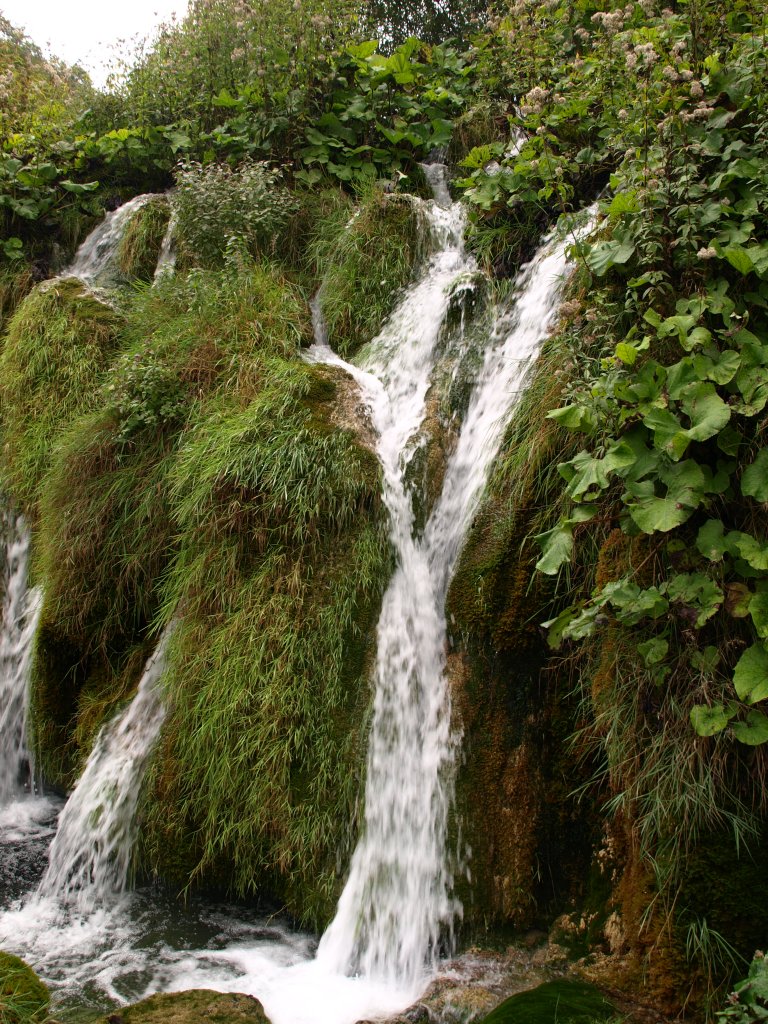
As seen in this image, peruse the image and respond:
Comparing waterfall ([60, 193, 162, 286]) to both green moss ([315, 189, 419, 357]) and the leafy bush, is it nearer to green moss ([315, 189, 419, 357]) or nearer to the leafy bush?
the leafy bush

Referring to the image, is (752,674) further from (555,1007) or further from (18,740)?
(18,740)

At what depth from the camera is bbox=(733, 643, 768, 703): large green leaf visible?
2.29 m

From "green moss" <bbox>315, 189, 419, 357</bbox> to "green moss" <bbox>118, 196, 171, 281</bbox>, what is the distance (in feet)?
6.10

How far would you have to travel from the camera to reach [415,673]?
11.8 ft

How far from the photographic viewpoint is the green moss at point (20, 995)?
8.22 ft

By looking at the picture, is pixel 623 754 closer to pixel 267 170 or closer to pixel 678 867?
pixel 678 867

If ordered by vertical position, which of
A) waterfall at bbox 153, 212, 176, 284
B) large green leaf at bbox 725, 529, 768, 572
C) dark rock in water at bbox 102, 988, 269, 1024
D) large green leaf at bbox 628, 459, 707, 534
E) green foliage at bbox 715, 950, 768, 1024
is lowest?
dark rock in water at bbox 102, 988, 269, 1024

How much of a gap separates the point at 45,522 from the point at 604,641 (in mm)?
3758

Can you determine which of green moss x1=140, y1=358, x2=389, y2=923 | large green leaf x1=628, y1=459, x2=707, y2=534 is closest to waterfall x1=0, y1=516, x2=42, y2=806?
green moss x1=140, y1=358, x2=389, y2=923

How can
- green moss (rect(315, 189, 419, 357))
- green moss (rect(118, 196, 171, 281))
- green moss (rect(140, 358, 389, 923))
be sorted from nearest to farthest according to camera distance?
green moss (rect(140, 358, 389, 923))
green moss (rect(315, 189, 419, 357))
green moss (rect(118, 196, 171, 281))

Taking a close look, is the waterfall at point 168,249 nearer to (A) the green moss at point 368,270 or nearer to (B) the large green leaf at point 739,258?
(A) the green moss at point 368,270

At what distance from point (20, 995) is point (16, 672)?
2.77 m

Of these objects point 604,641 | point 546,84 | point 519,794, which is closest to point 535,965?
point 519,794

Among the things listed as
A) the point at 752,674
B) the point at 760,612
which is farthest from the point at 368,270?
the point at 752,674
